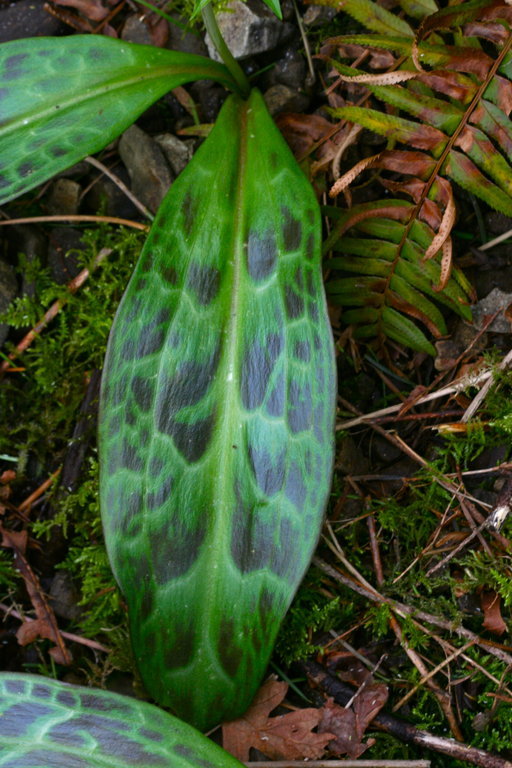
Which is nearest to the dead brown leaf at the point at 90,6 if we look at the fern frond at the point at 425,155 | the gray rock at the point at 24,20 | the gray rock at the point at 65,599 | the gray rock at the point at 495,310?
the gray rock at the point at 24,20

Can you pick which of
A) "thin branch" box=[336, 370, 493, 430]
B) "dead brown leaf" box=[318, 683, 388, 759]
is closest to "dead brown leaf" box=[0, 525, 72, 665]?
"dead brown leaf" box=[318, 683, 388, 759]

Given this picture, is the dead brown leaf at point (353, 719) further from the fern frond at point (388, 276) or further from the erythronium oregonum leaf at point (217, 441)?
the fern frond at point (388, 276)

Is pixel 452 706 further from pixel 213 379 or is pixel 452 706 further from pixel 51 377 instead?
pixel 51 377

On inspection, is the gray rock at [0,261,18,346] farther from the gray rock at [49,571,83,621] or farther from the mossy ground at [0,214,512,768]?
the gray rock at [49,571,83,621]

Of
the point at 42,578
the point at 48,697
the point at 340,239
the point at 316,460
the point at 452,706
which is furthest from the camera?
the point at 42,578

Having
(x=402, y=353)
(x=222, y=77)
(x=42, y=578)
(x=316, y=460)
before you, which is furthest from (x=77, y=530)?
(x=222, y=77)
